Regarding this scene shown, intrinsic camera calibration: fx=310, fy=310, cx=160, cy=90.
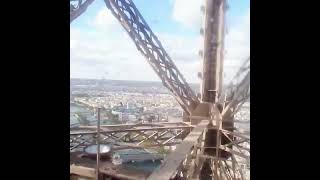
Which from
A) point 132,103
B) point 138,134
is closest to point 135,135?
point 138,134

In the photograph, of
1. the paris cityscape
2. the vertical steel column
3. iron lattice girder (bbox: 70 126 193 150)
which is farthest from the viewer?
the vertical steel column

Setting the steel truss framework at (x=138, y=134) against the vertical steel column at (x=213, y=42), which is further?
the vertical steel column at (x=213, y=42)

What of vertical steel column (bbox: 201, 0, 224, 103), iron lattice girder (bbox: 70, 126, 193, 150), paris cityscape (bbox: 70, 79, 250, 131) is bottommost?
iron lattice girder (bbox: 70, 126, 193, 150)

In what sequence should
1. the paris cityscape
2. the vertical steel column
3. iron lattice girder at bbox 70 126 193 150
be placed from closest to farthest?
the paris cityscape → iron lattice girder at bbox 70 126 193 150 → the vertical steel column

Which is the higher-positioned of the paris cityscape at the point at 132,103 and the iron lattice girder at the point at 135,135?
the paris cityscape at the point at 132,103

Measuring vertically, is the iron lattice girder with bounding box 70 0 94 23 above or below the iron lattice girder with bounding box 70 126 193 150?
above

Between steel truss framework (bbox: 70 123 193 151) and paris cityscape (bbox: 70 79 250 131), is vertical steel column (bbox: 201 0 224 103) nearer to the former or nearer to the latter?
paris cityscape (bbox: 70 79 250 131)

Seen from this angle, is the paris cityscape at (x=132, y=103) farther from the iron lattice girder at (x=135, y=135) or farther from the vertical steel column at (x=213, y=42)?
the vertical steel column at (x=213, y=42)

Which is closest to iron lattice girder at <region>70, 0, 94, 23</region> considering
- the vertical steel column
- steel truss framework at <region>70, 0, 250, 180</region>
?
steel truss framework at <region>70, 0, 250, 180</region>

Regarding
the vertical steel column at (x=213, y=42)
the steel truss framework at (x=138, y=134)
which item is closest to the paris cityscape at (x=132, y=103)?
the steel truss framework at (x=138, y=134)

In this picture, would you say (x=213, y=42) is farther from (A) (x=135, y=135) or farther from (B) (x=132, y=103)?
(A) (x=135, y=135)
